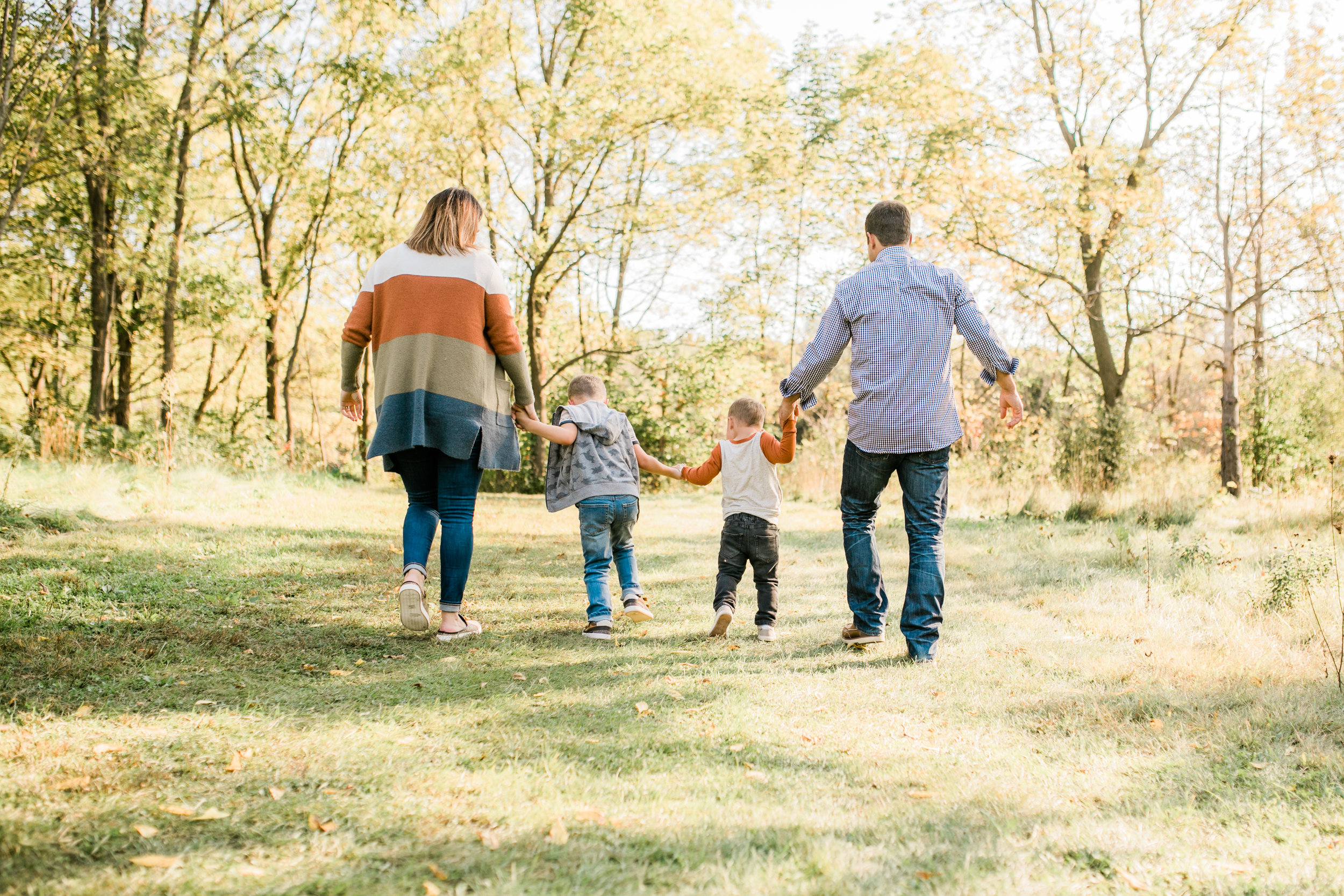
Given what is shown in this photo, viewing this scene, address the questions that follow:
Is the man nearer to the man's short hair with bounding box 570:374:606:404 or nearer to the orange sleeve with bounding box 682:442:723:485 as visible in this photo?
the orange sleeve with bounding box 682:442:723:485

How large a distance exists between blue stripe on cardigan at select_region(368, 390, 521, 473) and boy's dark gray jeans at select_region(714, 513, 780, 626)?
1.31m

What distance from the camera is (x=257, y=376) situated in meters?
26.2

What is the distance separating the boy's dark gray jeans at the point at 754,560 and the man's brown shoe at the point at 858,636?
364mm

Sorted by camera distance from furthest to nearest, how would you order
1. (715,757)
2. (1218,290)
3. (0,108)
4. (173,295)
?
(173,295), (1218,290), (0,108), (715,757)

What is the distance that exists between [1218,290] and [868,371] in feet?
36.6

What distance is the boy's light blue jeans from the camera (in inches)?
164

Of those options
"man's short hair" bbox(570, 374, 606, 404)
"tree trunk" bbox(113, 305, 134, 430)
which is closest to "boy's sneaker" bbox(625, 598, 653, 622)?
"man's short hair" bbox(570, 374, 606, 404)

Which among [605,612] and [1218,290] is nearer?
[605,612]

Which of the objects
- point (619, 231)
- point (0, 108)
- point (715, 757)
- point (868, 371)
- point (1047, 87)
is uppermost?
point (1047, 87)

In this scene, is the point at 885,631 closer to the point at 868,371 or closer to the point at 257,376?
the point at 868,371

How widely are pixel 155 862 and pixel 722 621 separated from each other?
274cm

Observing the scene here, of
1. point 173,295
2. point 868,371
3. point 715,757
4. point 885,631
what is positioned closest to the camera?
point 715,757

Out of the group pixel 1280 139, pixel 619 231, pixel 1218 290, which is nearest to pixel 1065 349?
pixel 1218 290

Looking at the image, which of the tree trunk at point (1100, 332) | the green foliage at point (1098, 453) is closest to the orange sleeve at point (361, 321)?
the green foliage at point (1098, 453)
